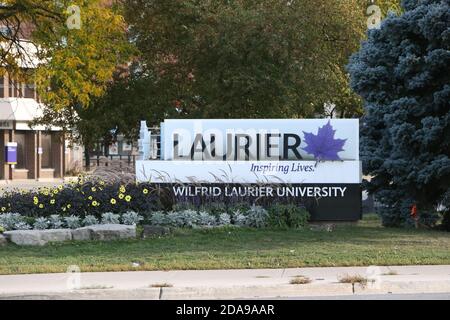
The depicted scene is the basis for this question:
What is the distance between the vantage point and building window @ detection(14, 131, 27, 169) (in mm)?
45656

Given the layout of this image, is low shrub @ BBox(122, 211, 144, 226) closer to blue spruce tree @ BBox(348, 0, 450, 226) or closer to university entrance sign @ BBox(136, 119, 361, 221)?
university entrance sign @ BBox(136, 119, 361, 221)

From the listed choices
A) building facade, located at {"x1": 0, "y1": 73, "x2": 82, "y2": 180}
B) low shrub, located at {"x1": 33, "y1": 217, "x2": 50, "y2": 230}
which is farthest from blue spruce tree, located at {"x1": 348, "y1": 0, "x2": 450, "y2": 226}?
building facade, located at {"x1": 0, "y1": 73, "x2": 82, "y2": 180}

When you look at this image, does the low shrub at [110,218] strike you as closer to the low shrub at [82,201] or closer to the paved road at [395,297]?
the low shrub at [82,201]

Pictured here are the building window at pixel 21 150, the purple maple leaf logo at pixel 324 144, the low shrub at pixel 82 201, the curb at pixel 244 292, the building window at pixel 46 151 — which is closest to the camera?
the curb at pixel 244 292

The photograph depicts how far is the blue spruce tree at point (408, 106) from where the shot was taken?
1470 centimetres

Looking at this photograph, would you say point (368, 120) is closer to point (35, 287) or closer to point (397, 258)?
point (397, 258)

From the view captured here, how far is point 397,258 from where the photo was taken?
11312 millimetres

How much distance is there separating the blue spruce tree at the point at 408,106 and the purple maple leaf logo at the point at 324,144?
103 centimetres

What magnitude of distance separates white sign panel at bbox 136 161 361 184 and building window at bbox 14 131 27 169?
106 ft

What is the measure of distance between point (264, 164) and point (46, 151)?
114 feet

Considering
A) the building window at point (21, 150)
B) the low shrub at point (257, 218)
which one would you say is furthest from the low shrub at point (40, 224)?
the building window at point (21, 150)

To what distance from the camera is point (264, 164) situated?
50.6 feet

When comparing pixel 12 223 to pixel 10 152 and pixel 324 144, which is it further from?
pixel 10 152
